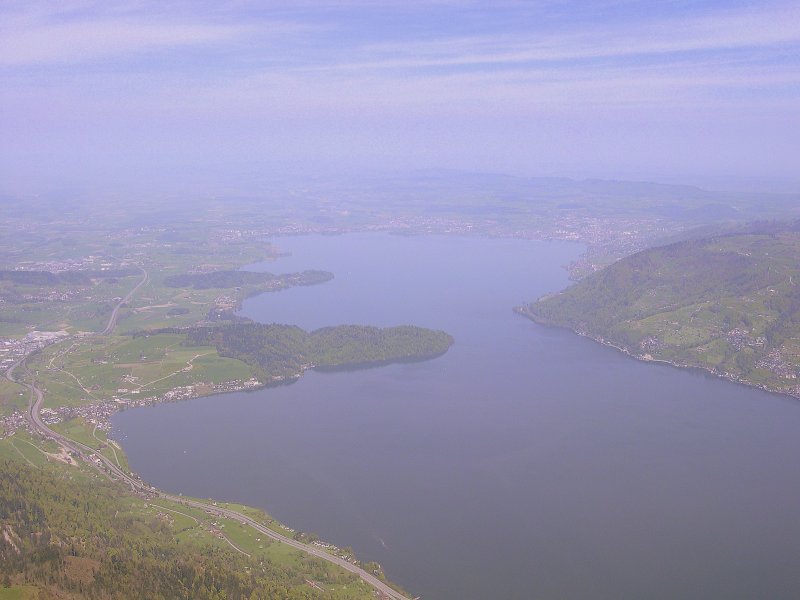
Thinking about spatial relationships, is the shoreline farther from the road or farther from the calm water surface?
the road

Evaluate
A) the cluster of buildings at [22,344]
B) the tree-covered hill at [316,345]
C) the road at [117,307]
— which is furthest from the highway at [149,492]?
the road at [117,307]

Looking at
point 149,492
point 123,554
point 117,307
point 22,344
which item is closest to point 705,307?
point 149,492

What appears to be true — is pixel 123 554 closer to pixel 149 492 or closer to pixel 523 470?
pixel 149 492

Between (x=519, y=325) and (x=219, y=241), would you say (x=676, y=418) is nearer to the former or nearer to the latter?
(x=519, y=325)

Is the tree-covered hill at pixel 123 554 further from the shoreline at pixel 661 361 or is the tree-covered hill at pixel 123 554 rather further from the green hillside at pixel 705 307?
Result: the green hillside at pixel 705 307

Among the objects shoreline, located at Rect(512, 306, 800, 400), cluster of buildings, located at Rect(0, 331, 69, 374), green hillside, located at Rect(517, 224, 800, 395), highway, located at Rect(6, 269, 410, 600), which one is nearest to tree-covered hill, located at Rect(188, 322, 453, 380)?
shoreline, located at Rect(512, 306, 800, 400)

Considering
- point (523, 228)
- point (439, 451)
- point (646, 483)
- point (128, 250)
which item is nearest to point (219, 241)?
point (128, 250)
